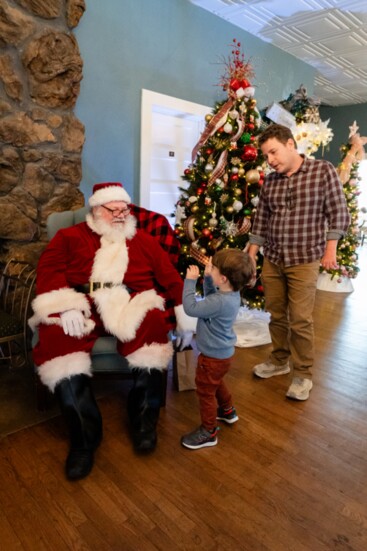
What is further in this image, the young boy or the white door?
the white door

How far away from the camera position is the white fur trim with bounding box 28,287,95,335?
176 centimetres

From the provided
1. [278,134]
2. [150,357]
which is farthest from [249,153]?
[150,357]

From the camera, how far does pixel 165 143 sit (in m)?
3.74

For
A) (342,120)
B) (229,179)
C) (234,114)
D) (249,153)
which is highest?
(342,120)

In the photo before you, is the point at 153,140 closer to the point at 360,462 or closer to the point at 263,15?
the point at 263,15

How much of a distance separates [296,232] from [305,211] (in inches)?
4.9

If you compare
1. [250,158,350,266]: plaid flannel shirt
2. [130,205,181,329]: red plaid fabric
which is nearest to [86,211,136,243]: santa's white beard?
[130,205,181,329]: red plaid fabric

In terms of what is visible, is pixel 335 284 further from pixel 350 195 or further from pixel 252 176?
pixel 252 176

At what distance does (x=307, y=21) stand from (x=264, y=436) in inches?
153

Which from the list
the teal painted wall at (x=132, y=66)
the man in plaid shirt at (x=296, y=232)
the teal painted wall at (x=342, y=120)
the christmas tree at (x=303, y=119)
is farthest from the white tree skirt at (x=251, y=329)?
the teal painted wall at (x=342, y=120)

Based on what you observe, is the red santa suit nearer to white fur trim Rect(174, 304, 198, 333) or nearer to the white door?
white fur trim Rect(174, 304, 198, 333)

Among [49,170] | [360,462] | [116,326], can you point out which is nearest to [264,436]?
Result: [360,462]

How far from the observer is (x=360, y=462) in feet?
5.75

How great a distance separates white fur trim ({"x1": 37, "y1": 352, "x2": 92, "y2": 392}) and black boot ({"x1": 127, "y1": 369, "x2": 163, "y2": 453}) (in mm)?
262
